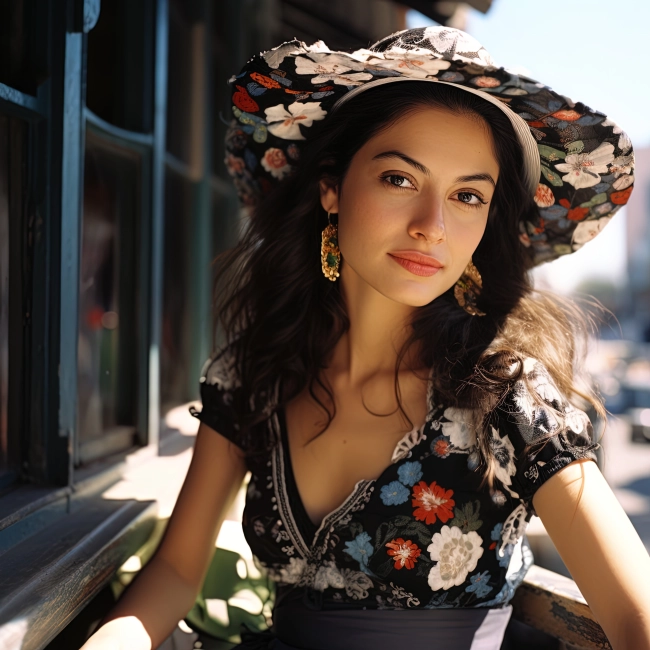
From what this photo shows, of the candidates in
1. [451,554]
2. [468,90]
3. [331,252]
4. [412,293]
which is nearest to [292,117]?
[331,252]

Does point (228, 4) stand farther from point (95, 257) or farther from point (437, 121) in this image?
point (437, 121)

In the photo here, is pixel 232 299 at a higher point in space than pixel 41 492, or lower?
higher

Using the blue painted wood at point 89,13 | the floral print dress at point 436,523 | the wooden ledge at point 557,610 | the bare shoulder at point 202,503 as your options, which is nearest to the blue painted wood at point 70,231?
the blue painted wood at point 89,13

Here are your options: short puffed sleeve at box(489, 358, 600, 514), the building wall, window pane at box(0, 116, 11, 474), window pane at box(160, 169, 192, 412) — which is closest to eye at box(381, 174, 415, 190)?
short puffed sleeve at box(489, 358, 600, 514)

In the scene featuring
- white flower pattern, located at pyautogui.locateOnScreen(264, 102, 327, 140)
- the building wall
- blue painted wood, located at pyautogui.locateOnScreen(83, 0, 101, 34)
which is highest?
blue painted wood, located at pyautogui.locateOnScreen(83, 0, 101, 34)

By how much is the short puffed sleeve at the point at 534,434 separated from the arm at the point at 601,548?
25 millimetres

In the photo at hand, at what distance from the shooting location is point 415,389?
163 cm

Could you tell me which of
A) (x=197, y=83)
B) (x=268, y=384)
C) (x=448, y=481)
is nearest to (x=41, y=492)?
(x=268, y=384)

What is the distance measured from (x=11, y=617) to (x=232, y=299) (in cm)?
106

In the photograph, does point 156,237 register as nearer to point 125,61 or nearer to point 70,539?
point 125,61

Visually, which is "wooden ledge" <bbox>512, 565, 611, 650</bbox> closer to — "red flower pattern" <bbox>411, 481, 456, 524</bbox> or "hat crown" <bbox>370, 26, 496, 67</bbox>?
"red flower pattern" <bbox>411, 481, 456, 524</bbox>

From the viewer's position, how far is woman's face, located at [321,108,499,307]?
1457mm

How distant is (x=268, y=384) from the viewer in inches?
70.7

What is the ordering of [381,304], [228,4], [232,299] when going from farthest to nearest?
1. [228,4]
2. [232,299]
3. [381,304]
